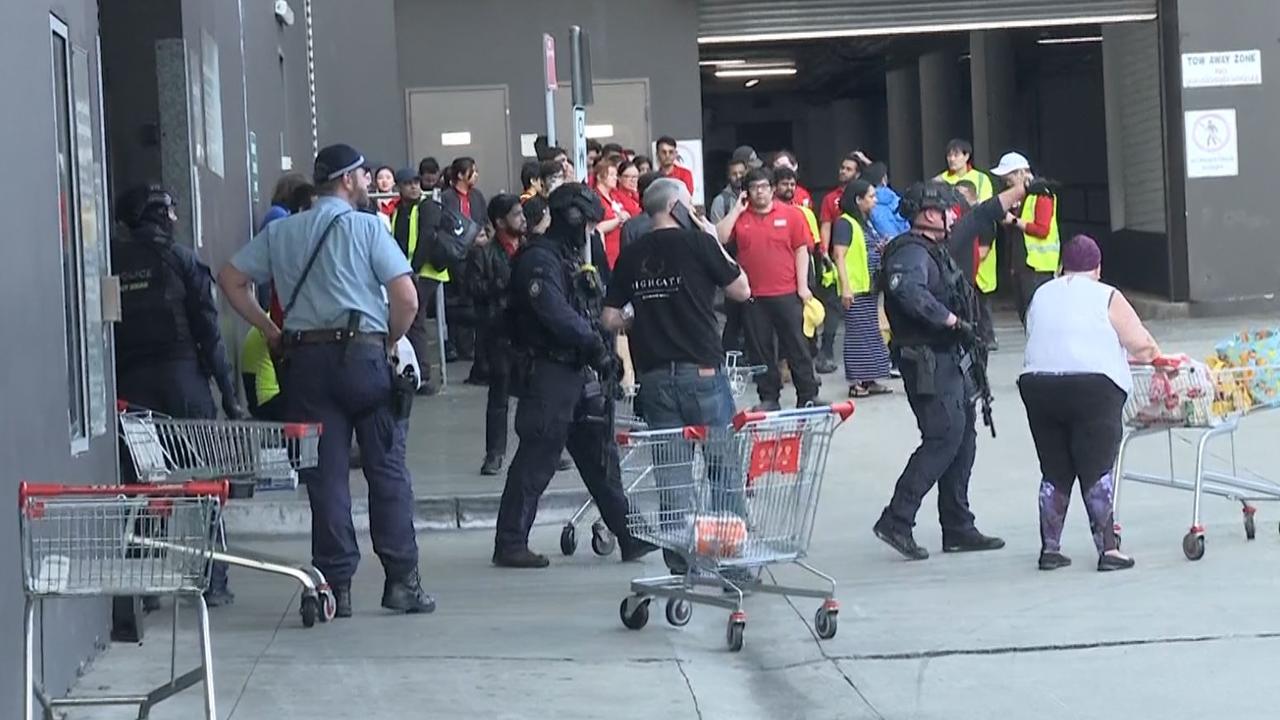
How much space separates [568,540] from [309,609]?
2181 mm

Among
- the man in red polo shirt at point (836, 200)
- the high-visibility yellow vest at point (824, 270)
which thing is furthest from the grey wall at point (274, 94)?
the man in red polo shirt at point (836, 200)

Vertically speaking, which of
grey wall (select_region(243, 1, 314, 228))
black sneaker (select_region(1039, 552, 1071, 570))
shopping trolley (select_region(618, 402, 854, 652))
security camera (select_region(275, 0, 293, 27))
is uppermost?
security camera (select_region(275, 0, 293, 27))

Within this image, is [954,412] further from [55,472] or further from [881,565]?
[55,472]

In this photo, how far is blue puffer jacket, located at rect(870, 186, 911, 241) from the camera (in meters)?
17.1

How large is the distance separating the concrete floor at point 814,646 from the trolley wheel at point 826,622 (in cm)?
6

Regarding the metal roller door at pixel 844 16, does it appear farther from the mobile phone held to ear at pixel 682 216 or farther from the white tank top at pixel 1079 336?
the white tank top at pixel 1079 336

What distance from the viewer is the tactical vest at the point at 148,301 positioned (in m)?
9.39

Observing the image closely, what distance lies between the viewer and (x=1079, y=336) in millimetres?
9633

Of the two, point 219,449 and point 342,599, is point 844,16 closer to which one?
point 342,599

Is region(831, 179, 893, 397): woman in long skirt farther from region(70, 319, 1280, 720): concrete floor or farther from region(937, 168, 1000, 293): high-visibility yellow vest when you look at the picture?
region(70, 319, 1280, 720): concrete floor

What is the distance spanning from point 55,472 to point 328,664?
1476mm

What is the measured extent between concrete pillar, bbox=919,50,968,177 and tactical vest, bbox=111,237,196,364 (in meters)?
27.4

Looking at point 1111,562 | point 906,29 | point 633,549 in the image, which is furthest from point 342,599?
point 906,29

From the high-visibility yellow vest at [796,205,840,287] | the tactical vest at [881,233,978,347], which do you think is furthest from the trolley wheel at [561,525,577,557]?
the high-visibility yellow vest at [796,205,840,287]
